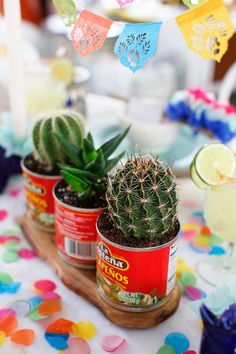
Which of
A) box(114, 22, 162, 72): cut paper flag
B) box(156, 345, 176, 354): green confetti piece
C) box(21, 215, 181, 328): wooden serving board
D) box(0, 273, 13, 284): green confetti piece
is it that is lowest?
box(0, 273, 13, 284): green confetti piece

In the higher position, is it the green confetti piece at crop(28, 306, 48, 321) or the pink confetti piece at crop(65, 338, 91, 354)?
the pink confetti piece at crop(65, 338, 91, 354)

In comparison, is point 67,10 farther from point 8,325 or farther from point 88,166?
point 8,325

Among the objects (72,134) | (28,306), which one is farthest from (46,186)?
(28,306)

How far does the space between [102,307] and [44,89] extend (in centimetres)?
59

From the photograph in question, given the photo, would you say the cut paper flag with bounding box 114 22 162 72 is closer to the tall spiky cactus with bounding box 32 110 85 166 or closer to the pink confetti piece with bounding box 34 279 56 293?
the tall spiky cactus with bounding box 32 110 85 166

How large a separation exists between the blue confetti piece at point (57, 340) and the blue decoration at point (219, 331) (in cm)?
20

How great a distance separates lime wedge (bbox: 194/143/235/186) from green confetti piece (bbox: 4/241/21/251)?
0.36 m

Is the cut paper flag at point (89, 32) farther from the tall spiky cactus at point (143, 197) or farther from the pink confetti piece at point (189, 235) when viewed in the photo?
the pink confetti piece at point (189, 235)

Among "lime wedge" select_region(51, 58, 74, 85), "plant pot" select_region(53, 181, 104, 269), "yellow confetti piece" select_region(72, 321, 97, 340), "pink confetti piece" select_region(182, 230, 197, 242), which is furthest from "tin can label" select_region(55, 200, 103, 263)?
"lime wedge" select_region(51, 58, 74, 85)

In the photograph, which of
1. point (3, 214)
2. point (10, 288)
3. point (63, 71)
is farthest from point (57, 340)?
point (63, 71)

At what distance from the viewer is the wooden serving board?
0.65 metres

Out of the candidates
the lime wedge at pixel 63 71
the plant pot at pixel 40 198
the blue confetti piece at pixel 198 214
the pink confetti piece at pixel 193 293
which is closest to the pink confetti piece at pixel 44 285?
the plant pot at pixel 40 198

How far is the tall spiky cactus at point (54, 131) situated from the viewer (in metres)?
0.77

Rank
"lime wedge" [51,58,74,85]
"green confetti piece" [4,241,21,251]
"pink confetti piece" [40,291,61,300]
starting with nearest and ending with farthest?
"pink confetti piece" [40,291,61,300], "green confetti piece" [4,241,21,251], "lime wedge" [51,58,74,85]
